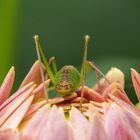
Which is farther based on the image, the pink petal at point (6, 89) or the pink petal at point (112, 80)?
the pink petal at point (112, 80)

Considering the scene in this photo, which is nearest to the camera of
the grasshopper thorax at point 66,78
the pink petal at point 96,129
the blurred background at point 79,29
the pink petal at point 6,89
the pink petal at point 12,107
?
the pink petal at point 96,129

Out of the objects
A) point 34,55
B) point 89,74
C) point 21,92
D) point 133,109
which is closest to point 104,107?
point 133,109

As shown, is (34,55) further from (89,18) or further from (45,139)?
(45,139)

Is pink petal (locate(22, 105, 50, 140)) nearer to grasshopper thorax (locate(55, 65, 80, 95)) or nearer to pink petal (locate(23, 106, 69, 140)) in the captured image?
pink petal (locate(23, 106, 69, 140))

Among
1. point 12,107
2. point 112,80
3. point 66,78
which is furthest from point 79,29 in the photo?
point 12,107

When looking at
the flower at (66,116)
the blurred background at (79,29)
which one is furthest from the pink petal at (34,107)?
the blurred background at (79,29)

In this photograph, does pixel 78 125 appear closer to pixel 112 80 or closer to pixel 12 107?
pixel 12 107

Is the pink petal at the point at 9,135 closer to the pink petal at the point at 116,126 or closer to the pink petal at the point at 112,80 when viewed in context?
the pink petal at the point at 116,126

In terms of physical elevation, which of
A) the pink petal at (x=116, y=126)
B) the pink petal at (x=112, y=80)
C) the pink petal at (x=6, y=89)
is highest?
the pink petal at (x=6, y=89)
